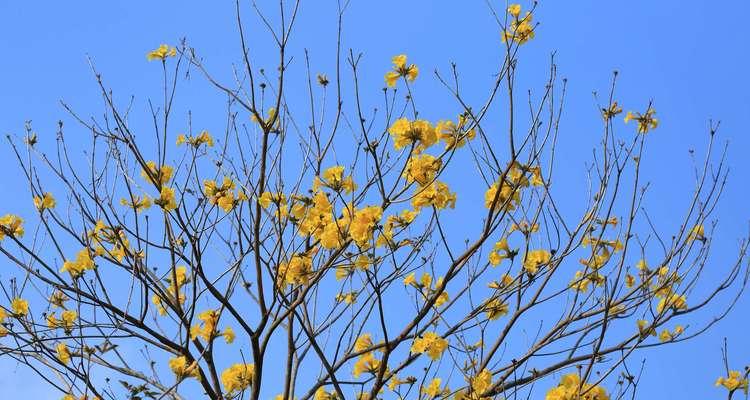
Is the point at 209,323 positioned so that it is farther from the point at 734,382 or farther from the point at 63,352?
the point at 734,382

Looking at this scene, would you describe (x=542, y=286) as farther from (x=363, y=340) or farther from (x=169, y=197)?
(x=169, y=197)

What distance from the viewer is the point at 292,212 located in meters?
4.11

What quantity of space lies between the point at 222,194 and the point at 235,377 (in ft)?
3.04

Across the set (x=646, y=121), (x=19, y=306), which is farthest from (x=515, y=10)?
(x=19, y=306)

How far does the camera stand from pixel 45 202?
457cm

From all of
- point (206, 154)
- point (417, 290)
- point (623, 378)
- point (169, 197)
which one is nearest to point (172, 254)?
point (169, 197)

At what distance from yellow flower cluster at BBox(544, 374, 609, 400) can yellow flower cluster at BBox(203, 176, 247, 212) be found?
1834mm

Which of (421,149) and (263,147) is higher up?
(263,147)

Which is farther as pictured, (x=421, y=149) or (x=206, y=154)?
(x=206, y=154)

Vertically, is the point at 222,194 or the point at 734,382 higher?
the point at 222,194

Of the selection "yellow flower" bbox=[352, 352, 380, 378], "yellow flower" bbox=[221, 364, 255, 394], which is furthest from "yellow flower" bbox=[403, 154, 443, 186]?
"yellow flower" bbox=[221, 364, 255, 394]

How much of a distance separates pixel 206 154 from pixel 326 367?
1387 mm

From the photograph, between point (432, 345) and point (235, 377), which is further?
point (235, 377)

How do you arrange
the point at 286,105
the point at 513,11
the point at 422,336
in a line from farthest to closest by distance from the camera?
the point at 286,105, the point at 513,11, the point at 422,336
